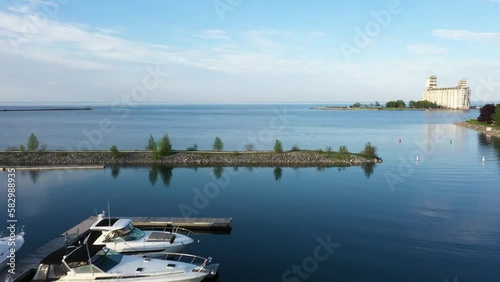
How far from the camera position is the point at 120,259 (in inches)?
666

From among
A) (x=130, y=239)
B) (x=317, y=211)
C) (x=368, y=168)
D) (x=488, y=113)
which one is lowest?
(x=317, y=211)

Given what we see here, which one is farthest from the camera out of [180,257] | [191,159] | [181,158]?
[181,158]

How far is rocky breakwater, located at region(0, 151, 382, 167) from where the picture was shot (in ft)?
160

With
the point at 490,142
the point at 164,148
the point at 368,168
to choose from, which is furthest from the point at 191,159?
the point at 490,142

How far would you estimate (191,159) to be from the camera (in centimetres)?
5038

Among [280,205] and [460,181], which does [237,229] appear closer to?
[280,205]

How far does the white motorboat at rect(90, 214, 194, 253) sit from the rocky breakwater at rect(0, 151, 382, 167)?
28.0 metres

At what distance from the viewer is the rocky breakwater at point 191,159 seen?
1922 inches

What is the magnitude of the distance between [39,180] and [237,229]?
25112mm

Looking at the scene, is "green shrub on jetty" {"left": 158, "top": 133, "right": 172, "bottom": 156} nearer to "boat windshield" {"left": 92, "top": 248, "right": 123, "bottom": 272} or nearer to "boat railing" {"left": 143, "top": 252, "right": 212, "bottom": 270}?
"boat railing" {"left": 143, "top": 252, "right": 212, "bottom": 270}

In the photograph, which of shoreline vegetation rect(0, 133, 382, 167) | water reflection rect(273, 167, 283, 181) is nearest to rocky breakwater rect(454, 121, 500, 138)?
shoreline vegetation rect(0, 133, 382, 167)

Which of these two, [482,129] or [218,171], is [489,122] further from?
[218,171]

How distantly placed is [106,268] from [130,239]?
13.4 ft

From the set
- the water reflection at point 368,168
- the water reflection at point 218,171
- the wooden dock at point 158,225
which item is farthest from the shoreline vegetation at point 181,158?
the wooden dock at point 158,225
